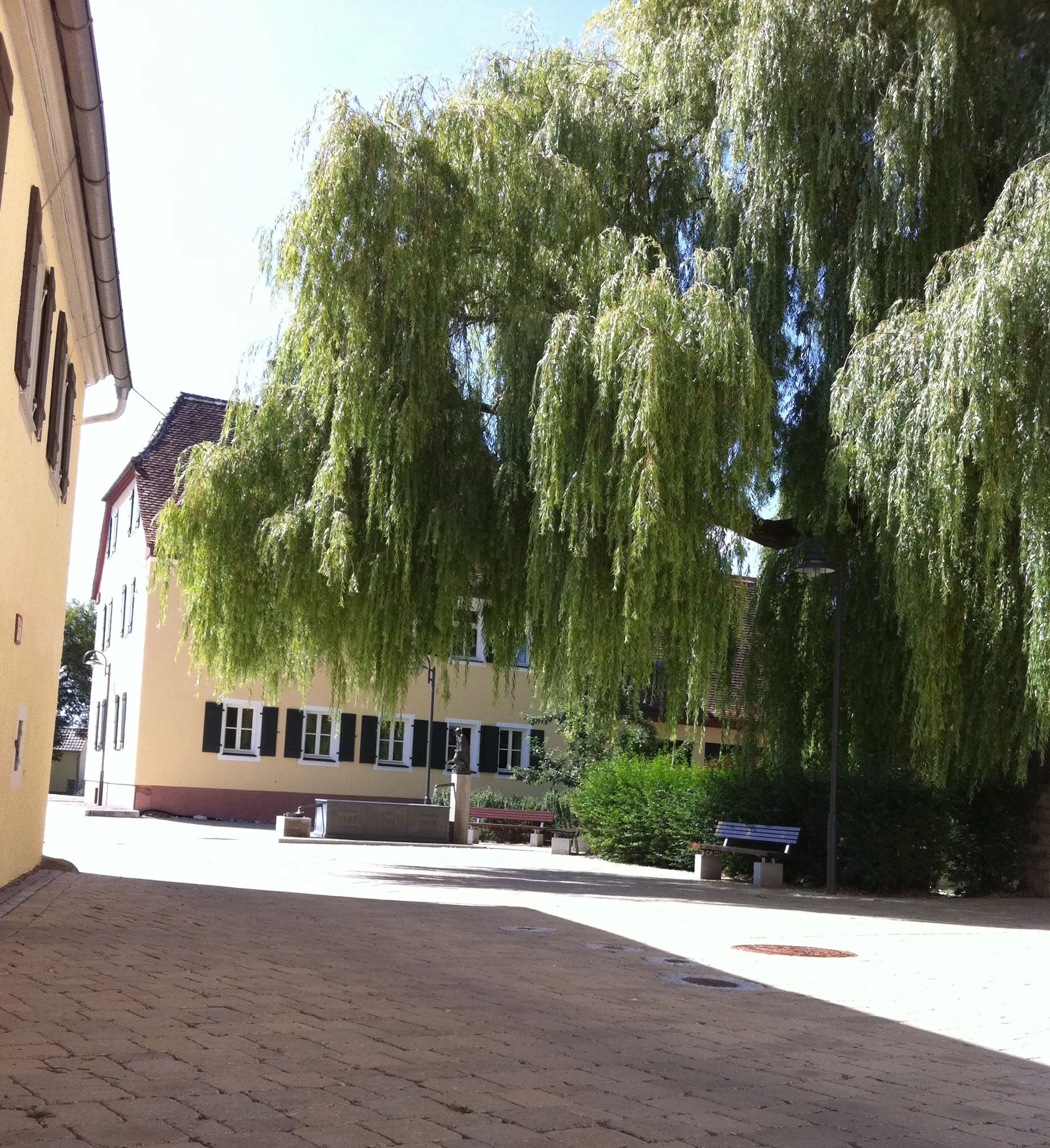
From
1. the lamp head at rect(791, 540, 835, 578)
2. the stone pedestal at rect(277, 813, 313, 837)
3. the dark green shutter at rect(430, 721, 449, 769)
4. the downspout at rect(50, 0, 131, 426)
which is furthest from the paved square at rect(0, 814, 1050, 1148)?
the dark green shutter at rect(430, 721, 449, 769)

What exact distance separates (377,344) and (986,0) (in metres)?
8.25

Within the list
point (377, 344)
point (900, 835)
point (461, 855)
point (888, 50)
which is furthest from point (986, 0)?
point (461, 855)

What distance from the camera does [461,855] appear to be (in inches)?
868

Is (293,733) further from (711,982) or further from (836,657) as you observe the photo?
(711,982)

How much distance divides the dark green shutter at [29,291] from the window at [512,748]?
27.8m

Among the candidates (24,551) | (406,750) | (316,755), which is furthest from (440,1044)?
(406,750)

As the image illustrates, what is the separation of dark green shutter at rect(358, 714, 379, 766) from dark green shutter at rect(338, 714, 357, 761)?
A: 0.26m

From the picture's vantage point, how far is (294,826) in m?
24.2

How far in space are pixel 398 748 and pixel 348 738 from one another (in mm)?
1815

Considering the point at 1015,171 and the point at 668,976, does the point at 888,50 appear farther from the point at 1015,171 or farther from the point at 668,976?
the point at 668,976

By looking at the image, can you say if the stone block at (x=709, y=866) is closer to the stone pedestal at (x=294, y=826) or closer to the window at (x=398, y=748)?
the stone pedestal at (x=294, y=826)

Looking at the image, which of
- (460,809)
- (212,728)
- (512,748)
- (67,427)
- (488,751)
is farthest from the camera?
(512,748)

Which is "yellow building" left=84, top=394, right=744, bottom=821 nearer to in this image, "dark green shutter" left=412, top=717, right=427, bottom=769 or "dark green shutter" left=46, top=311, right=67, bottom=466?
"dark green shutter" left=412, top=717, right=427, bottom=769

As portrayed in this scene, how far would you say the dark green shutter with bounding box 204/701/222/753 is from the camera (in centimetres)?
3231
